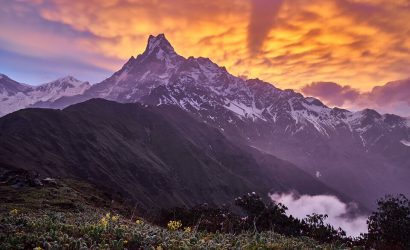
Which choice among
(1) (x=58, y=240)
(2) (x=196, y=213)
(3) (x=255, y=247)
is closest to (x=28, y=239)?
(1) (x=58, y=240)

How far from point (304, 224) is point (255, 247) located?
3567 inches

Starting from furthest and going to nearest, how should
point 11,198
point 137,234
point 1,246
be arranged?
point 11,198 → point 137,234 → point 1,246

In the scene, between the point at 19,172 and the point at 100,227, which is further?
the point at 19,172

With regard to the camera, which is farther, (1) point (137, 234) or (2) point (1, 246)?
(1) point (137, 234)

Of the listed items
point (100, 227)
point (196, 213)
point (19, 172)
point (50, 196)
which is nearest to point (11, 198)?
point (50, 196)

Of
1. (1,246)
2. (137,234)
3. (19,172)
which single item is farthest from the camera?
(19,172)

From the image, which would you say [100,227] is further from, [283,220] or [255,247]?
[283,220]

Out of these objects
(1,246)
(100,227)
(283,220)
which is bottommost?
(1,246)

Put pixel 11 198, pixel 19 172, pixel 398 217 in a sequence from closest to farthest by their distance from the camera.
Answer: pixel 398 217, pixel 11 198, pixel 19 172

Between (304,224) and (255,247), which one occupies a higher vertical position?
(304,224)

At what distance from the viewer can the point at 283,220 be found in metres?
115

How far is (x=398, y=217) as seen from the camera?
6888cm

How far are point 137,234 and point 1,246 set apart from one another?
697cm

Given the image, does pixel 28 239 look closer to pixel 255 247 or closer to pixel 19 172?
pixel 255 247
